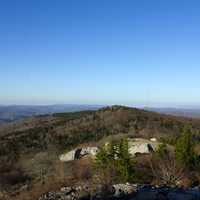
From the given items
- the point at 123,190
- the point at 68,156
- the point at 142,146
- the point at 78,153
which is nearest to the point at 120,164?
the point at 123,190

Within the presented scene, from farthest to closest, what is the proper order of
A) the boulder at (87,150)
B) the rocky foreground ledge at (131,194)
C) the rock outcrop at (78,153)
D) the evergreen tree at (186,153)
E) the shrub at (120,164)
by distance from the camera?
1. the rock outcrop at (78,153)
2. the boulder at (87,150)
3. the evergreen tree at (186,153)
4. the shrub at (120,164)
5. the rocky foreground ledge at (131,194)

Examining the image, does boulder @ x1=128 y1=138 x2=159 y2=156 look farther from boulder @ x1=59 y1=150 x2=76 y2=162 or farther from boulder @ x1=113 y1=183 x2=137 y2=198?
boulder @ x1=113 y1=183 x2=137 y2=198

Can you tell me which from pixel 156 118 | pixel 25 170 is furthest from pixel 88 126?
pixel 25 170

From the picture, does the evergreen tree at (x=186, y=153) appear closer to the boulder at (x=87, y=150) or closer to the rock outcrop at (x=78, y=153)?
the boulder at (x=87, y=150)

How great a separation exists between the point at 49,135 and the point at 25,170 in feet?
136

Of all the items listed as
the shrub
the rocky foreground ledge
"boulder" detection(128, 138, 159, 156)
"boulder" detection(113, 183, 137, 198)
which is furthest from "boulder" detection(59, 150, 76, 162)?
"boulder" detection(113, 183, 137, 198)

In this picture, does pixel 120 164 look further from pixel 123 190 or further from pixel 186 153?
pixel 123 190

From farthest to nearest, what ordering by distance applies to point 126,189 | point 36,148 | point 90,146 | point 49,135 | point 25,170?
point 49,135 → point 36,148 → point 90,146 → point 25,170 → point 126,189

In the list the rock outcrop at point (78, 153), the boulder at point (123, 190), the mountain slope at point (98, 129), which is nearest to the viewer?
the boulder at point (123, 190)

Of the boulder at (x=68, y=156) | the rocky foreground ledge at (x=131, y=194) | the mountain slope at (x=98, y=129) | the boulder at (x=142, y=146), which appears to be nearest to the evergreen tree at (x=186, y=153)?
the boulder at (x=142, y=146)

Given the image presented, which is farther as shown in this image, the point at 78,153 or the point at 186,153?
the point at 78,153

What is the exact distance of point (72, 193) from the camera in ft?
67.6

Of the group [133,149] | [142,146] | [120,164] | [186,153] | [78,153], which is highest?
[186,153]

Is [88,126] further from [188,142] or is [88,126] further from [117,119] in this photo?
[188,142]
